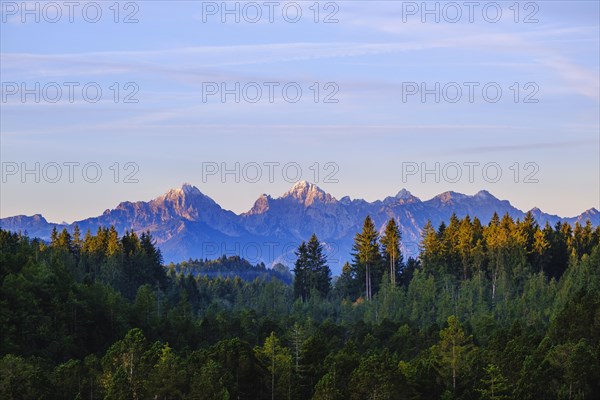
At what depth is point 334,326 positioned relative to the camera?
455 ft

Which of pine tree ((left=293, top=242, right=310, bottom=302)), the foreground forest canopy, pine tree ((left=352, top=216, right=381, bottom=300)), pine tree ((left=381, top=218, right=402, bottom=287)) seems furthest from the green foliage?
pine tree ((left=381, top=218, right=402, bottom=287))

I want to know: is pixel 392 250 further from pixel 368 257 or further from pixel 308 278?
pixel 308 278

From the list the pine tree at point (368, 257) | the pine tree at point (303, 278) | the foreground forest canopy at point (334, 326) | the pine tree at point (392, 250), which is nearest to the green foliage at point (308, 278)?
the pine tree at point (303, 278)

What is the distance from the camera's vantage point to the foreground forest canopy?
91812 millimetres

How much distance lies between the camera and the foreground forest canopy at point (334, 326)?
91.8m

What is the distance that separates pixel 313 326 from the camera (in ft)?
460

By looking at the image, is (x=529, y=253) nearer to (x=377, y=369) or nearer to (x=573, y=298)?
(x=573, y=298)

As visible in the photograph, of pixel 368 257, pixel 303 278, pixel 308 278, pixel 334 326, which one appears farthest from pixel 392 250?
pixel 334 326

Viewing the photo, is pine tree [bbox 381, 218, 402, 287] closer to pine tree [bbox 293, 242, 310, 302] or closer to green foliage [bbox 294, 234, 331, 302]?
green foliage [bbox 294, 234, 331, 302]

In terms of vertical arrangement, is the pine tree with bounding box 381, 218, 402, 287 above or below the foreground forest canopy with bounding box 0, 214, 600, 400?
above

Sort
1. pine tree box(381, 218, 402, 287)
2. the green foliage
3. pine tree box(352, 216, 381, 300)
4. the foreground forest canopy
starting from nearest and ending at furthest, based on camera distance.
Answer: the foreground forest canopy < pine tree box(352, 216, 381, 300) < pine tree box(381, 218, 402, 287) < the green foliage

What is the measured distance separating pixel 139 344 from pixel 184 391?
11073 mm

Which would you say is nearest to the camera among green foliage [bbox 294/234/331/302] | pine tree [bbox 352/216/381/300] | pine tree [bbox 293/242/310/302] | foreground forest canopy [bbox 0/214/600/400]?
foreground forest canopy [bbox 0/214/600/400]

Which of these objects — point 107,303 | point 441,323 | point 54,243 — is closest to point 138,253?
point 54,243
